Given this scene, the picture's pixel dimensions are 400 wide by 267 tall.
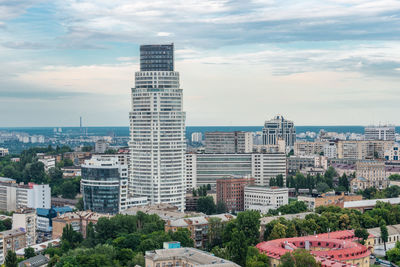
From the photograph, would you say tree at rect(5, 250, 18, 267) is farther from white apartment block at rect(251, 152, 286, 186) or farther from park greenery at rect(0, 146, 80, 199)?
white apartment block at rect(251, 152, 286, 186)

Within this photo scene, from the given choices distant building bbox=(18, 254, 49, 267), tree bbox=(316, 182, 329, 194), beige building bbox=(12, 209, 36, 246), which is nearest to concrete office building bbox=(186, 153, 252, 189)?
tree bbox=(316, 182, 329, 194)

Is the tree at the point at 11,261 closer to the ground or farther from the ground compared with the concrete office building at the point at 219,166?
closer to the ground

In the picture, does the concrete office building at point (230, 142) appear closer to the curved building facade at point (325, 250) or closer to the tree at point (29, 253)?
the tree at point (29, 253)

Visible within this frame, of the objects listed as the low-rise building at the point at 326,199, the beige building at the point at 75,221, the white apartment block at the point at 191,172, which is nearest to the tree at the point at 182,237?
the beige building at the point at 75,221

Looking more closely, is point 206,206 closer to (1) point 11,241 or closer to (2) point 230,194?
(2) point 230,194

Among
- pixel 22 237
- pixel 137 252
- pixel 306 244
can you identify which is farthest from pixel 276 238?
pixel 22 237

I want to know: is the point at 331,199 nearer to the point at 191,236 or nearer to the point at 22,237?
the point at 191,236
